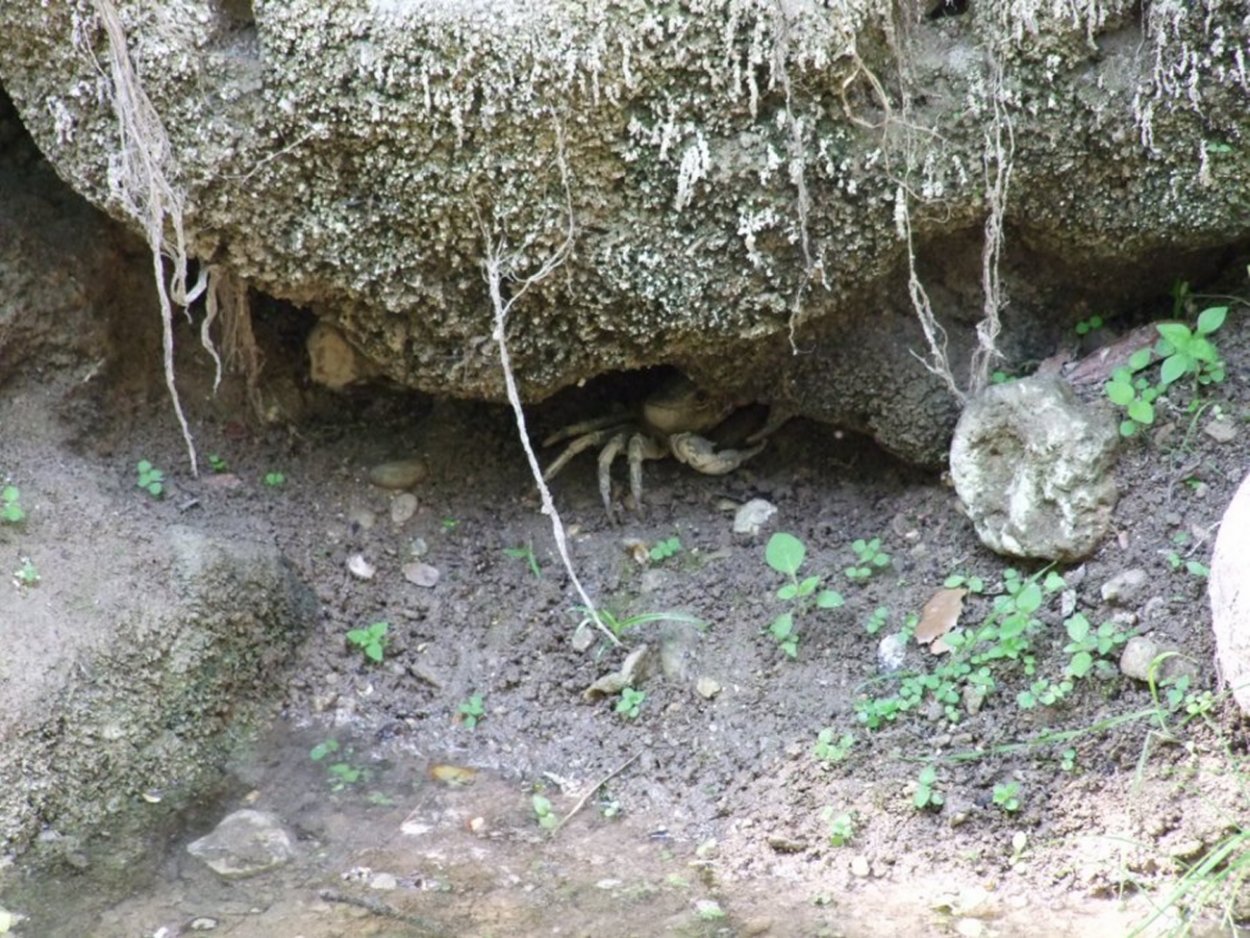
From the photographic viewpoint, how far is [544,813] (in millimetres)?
2908

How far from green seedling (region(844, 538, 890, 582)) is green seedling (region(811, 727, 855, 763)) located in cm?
39

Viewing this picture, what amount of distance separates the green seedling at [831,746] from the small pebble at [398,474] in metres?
1.26

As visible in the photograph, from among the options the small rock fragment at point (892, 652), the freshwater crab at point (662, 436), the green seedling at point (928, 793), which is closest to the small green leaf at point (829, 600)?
the small rock fragment at point (892, 652)

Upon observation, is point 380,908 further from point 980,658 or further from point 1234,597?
point 1234,597

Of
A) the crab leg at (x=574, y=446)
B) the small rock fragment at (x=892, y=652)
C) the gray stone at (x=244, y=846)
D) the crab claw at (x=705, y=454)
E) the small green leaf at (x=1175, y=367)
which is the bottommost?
the gray stone at (x=244, y=846)

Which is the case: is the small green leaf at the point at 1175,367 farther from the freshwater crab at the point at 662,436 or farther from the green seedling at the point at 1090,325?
the freshwater crab at the point at 662,436

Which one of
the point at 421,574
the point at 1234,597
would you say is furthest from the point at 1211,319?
the point at 421,574

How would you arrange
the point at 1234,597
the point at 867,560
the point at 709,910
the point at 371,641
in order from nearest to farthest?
the point at 1234,597 < the point at 709,910 < the point at 867,560 < the point at 371,641

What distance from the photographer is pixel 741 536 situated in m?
3.38

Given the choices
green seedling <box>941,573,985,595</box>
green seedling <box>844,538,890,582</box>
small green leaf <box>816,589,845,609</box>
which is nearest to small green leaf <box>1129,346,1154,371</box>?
green seedling <box>941,573,985,595</box>

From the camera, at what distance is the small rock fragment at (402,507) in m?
3.53

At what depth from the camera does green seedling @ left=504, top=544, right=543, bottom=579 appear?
133 inches

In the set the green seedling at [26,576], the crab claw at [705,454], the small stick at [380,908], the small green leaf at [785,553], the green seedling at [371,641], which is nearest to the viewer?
the small stick at [380,908]

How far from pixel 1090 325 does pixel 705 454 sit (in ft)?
3.10
